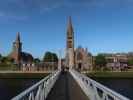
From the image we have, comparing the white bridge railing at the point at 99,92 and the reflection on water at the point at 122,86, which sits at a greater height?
the white bridge railing at the point at 99,92

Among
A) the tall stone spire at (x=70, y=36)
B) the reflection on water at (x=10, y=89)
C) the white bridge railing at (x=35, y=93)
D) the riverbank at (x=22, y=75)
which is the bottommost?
the reflection on water at (x=10, y=89)

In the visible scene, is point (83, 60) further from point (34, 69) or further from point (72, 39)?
point (34, 69)

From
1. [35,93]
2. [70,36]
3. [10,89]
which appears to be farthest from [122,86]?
[70,36]

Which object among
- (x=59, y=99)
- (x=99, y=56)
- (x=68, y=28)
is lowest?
(x=59, y=99)

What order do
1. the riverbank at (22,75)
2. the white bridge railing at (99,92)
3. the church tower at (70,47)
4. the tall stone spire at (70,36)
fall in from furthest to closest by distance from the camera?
the tall stone spire at (70,36) < the church tower at (70,47) < the riverbank at (22,75) < the white bridge railing at (99,92)

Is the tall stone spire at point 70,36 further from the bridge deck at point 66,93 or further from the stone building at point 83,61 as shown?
the bridge deck at point 66,93

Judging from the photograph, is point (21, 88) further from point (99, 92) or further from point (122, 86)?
point (99, 92)

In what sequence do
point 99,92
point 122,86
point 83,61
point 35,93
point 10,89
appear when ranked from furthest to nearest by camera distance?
point 83,61
point 122,86
point 10,89
point 99,92
point 35,93

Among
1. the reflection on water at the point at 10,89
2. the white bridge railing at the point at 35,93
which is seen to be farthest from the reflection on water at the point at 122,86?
the white bridge railing at the point at 35,93


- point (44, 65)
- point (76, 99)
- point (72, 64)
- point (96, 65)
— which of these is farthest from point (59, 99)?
point (96, 65)

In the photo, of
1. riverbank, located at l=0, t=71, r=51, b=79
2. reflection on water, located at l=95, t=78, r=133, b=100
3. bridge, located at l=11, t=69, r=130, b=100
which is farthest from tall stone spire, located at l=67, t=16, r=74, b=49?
bridge, located at l=11, t=69, r=130, b=100

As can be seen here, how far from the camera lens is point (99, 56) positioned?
7579 inches

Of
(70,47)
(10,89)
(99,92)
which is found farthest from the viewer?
(70,47)

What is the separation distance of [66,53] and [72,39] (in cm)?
848
